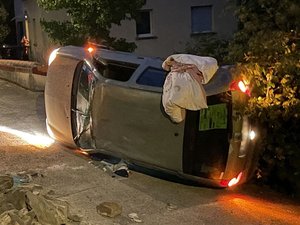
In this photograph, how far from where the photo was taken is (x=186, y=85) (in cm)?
543

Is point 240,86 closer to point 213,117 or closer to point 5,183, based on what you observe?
point 213,117

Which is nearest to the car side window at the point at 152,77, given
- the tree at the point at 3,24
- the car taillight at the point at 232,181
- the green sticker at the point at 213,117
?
the green sticker at the point at 213,117

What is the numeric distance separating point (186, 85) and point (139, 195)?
4.43 feet

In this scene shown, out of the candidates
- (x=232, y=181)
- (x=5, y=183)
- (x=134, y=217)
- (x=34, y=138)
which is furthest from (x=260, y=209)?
(x=34, y=138)

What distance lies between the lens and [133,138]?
6.03 m

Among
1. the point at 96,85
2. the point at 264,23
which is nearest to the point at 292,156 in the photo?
the point at 264,23

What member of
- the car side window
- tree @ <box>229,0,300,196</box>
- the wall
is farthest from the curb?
tree @ <box>229,0,300,196</box>

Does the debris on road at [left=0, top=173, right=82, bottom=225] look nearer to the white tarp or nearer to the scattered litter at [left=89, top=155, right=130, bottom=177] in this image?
the scattered litter at [left=89, top=155, right=130, bottom=177]

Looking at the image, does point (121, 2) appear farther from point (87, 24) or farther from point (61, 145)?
point (61, 145)

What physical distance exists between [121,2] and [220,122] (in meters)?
6.11

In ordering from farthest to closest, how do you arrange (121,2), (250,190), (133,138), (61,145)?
(121,2)
(61,145)
(250,190)
(133,138)

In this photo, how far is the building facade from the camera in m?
17.8

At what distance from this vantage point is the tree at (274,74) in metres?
5.60

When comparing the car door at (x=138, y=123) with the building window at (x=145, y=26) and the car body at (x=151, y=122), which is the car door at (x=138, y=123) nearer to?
the car body at (x=151, y=122)
